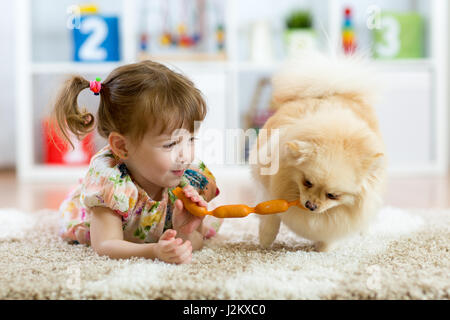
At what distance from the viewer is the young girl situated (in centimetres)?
103

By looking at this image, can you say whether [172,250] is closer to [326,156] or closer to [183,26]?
[326,156]

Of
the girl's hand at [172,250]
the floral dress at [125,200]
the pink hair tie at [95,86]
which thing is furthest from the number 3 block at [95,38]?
the girl's hand at [172,250]

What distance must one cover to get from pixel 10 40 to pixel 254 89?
4.75 ft

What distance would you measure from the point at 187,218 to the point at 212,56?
5.50 ft

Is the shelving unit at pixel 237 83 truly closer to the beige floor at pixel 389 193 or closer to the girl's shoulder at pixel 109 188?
the beige floor at pixel 389 193

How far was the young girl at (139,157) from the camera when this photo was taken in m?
1.03

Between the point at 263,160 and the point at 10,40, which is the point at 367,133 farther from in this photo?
the point at 10,40

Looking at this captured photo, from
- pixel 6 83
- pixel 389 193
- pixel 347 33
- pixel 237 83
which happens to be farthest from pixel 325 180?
pixel 6 83

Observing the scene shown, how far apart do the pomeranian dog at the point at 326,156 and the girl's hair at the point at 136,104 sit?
0.21 meters

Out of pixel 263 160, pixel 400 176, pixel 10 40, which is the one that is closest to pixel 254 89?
pixel 400 176

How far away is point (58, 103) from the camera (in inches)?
42.9

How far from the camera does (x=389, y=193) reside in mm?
2139

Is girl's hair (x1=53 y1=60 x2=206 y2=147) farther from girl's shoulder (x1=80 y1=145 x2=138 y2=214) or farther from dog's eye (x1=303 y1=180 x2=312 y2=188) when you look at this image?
dog's eye (x1=303 y1=180 x2=312 y2=188)

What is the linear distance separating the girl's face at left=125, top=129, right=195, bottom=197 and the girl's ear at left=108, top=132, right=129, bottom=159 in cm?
1
